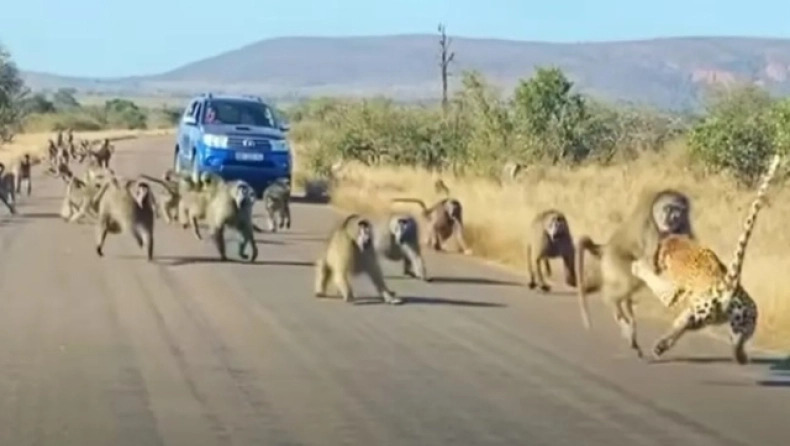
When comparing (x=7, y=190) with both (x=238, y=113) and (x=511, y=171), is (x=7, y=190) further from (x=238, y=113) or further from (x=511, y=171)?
(x=511, y=171)

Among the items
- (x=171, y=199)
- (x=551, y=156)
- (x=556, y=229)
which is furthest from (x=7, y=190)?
(x=551, y=156)

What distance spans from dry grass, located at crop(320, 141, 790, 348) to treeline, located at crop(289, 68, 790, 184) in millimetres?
954

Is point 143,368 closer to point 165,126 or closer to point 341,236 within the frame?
point 341,236

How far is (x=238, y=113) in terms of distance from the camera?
39000 millimetres

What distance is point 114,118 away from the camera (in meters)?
154

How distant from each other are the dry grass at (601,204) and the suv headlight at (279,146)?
1441mm

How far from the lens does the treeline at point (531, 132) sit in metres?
44.0

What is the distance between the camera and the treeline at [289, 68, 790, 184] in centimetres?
4400

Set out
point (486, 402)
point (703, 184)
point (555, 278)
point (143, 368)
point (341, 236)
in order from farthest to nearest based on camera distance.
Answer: point (703, 184), point (555, 278), point (341, 236), point (143, 368), point (486, 402)

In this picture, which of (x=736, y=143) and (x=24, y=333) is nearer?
(x=24, y=333)

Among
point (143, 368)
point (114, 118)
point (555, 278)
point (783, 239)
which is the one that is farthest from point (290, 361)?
point (114, 118)

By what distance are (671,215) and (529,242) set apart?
5.82m

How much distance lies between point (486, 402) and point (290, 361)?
2368 millimetres

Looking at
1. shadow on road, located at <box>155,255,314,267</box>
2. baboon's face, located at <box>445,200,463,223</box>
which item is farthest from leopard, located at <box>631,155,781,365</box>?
baboon's face, located at <box>445,200,463,223</box>
